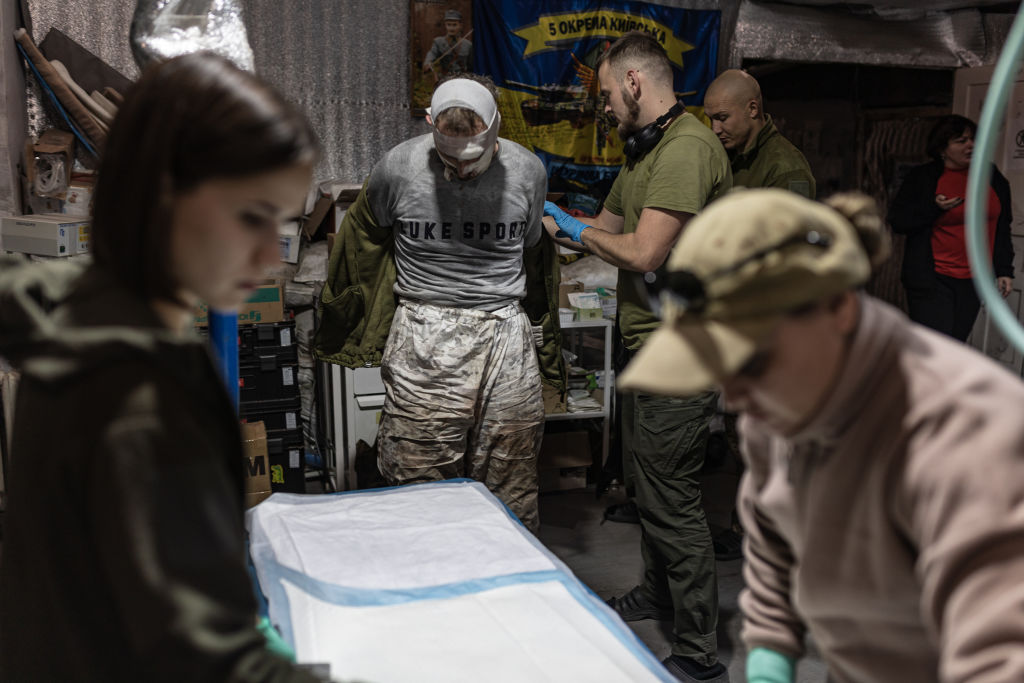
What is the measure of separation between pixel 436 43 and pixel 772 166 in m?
1.96

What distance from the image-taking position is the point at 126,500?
77 cm

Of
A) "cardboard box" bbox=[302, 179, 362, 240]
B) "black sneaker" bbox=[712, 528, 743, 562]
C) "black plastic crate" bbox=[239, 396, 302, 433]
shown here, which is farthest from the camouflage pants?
"cardboard box" bbox=[302, 179, 362, 240]

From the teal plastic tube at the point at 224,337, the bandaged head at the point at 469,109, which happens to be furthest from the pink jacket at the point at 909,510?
the bandaged head at the point at 469,109

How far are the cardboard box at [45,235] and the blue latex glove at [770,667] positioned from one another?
3.41 metres

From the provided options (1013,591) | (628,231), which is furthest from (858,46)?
(1013,591)

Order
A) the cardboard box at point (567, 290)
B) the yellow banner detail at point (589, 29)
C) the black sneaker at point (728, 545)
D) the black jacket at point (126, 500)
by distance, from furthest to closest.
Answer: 1. the yellow banner detail at point (589, 29)
2. the cardboard box at point (567, 290)
3. the black sneaker at point (728, 545)
4. the black jacket at point (126, 500)

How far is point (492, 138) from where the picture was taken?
2.73 metres

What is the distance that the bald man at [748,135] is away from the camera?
12.0 feet

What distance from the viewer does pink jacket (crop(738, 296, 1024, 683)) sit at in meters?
0.78

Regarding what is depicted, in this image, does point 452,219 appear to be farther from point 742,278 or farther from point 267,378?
point 742,278

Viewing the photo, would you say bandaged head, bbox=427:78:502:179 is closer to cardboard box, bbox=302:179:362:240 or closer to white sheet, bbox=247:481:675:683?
white sheet, bbox=247:481:675:683

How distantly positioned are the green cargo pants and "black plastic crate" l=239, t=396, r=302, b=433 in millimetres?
1968

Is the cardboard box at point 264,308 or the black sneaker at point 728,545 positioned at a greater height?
the cardboard box at point 264,308

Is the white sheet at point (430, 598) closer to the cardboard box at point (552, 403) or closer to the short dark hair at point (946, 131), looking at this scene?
the cardboard box at point (552, 403)
